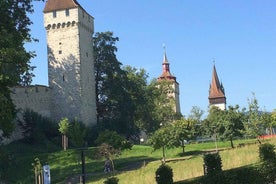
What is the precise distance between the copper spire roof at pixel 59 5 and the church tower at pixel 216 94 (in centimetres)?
5459

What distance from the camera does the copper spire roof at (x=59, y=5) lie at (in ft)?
164

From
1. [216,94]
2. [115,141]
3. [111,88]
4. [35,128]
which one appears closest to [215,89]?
[216,94]

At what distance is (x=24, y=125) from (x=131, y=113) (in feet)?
41.4

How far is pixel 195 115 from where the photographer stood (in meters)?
86.8

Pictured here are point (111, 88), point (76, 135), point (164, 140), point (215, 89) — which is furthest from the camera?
point (215, 89)

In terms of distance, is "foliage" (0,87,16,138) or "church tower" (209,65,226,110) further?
"church tower" (209,65,226,110)

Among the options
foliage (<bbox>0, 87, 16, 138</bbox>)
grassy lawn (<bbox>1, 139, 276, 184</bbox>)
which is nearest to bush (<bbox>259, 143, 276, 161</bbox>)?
foliage (<bbox>0, 87, 16, 138</bbox>)

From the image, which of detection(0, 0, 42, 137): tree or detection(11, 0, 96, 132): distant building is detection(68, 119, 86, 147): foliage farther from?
detection(0, 0, 42, 137): tree

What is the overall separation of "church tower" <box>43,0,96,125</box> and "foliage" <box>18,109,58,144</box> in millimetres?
2957

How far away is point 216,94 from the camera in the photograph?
100625 mm

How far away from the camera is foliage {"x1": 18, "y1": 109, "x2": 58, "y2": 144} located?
43.0 m

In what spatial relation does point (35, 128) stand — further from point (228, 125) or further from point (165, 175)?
point (165, 175)

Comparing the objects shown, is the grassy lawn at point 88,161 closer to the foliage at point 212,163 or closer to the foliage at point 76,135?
the foliage at point 76,135

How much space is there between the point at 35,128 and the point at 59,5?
13672mm
